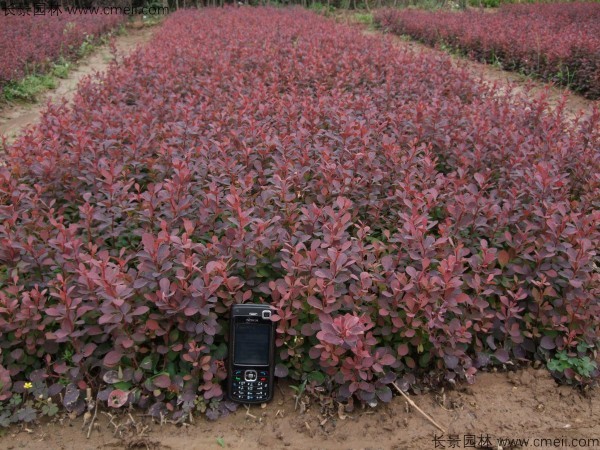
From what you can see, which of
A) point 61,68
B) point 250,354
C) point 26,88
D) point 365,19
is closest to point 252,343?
point 250,354

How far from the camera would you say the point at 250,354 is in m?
2.25

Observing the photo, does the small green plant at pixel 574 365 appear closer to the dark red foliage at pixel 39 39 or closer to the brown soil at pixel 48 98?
the brown soil at pixel 48 98

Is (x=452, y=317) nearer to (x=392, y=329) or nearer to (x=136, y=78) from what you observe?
(x=392, y=329)

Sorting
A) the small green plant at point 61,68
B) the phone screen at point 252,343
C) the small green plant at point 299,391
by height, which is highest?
the small green plant at point 61,68

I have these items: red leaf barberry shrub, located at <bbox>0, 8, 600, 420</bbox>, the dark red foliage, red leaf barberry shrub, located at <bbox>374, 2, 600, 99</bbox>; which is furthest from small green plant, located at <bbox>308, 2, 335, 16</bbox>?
red leaf barberry shrub, located at <bbox>0, 8, 600, 420</bbox>

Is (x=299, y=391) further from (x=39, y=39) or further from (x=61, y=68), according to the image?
(x=39, y=39)

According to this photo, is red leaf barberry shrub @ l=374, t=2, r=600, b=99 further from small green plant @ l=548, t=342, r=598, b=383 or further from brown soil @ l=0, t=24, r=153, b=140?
brown soil @ l=0, t=24, r=153, b=140

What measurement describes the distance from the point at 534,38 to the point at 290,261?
8.70m

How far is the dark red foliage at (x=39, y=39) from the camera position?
348 inches

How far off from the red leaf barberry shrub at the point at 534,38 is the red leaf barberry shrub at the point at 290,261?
16.8 ft

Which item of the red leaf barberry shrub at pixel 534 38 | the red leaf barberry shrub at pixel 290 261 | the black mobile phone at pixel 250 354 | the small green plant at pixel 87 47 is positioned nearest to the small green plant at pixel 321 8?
the red leaf barberry shrub at pixel 534 38

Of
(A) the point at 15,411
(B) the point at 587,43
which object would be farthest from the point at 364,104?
(B) the point at 587,43

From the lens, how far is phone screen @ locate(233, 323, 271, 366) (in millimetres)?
2242

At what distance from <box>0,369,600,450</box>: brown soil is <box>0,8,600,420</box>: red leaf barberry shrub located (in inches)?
3.8
